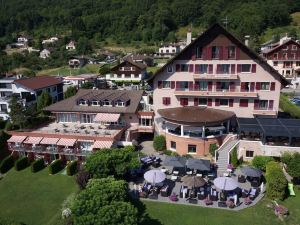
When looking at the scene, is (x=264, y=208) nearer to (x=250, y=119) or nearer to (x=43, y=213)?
(x=250, y=119)

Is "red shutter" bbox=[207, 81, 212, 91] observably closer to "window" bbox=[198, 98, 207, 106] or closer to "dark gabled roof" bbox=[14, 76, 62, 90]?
"window" bbox=[198, 98, 207, 106]

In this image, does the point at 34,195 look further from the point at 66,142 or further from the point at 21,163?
the point at 66,142

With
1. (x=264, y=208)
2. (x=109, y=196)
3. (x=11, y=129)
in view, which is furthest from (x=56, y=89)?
(x=264, y=208)

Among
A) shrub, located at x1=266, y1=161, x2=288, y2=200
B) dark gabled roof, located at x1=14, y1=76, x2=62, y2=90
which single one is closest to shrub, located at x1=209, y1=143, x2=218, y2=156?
shrub, located at x1=266, y1=161, x2=288, y2=200

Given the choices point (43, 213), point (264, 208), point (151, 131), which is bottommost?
point (43, 213)

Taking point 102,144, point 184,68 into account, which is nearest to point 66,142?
point 102,144

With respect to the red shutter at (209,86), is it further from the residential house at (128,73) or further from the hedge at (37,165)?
the residential house at (128,73)
